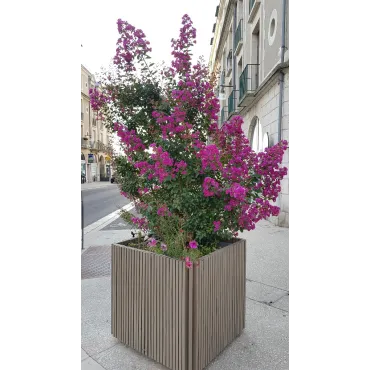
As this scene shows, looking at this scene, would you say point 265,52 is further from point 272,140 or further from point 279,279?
point 279,279

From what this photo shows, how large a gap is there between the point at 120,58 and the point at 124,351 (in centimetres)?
231

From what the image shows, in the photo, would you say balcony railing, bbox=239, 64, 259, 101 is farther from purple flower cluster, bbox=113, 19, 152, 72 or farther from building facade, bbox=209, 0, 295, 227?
purple flower cluster, bbox=113, 19, 152, 72

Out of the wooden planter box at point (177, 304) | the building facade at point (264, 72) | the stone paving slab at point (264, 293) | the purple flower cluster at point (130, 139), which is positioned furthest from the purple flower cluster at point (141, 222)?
the building facade at point (264, 72)

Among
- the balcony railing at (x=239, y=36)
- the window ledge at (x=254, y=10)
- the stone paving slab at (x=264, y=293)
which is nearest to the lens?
the stone paving slab at (x=264, y=293)

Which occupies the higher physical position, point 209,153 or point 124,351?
point 209,153

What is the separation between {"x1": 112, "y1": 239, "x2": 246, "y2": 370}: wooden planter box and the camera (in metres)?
1.75

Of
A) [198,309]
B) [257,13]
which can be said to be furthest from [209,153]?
[257,13]

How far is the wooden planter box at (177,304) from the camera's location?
1749 millimetres

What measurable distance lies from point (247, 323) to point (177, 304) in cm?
108

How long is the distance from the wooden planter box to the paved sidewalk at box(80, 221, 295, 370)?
0.09m

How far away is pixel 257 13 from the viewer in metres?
8.68

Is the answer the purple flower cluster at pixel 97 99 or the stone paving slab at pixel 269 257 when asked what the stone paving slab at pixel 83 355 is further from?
the purple flower cluster at pixel 97 99

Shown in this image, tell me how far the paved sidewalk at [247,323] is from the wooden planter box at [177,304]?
90mm

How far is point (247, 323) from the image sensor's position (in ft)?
8.18
